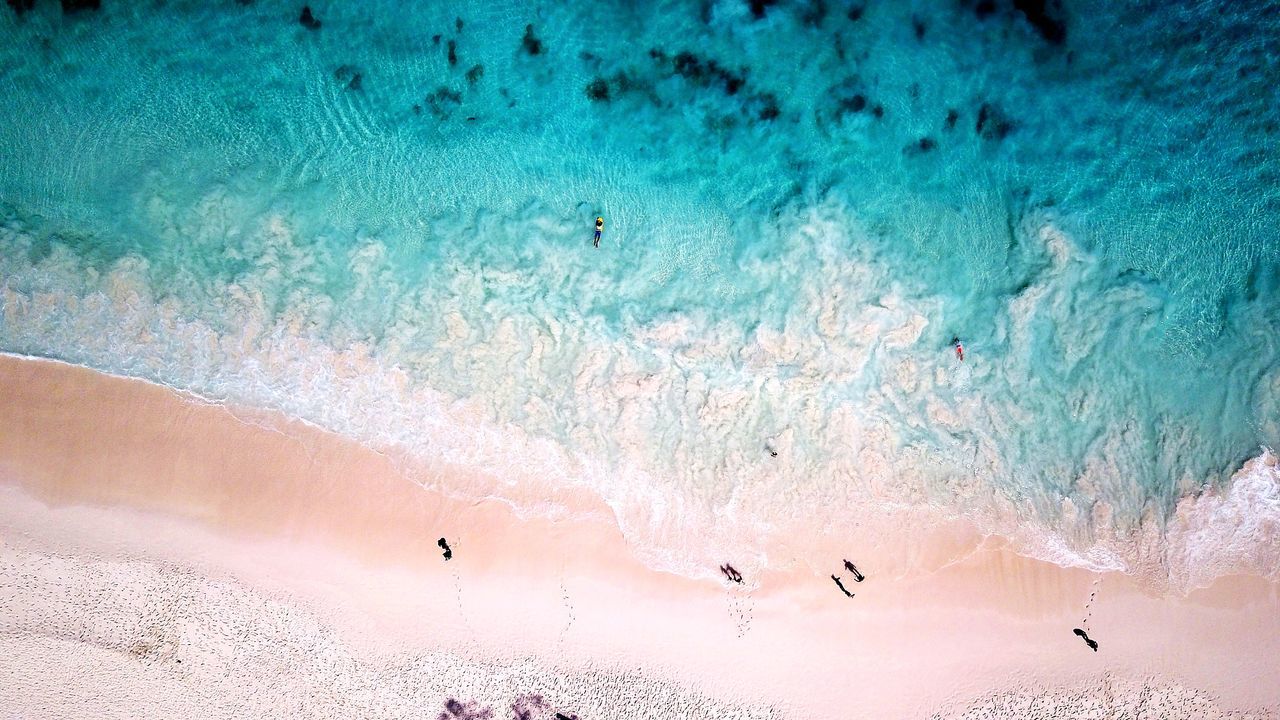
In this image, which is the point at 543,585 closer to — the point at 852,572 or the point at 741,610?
the point at 741,610

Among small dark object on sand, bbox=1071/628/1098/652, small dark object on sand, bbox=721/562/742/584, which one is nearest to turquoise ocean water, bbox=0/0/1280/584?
small dark object on sand, bbox=721/562/742/584

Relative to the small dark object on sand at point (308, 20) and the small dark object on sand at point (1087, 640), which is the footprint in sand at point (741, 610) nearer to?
the small dark object on sand at point (1087, 640)

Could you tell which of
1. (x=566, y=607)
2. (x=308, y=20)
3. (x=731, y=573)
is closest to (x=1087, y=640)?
(x=731, y=573)

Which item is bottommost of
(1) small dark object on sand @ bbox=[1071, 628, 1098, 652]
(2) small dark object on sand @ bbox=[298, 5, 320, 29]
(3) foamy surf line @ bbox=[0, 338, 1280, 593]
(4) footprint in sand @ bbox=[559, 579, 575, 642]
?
(4) footprint in sand @ bbox=[559, 579, 575, 642]

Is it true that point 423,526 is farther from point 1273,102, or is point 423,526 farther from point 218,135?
point 1273,102

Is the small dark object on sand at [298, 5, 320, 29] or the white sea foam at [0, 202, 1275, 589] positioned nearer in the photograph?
the white sea foam at [0, 202, 1275, 589]

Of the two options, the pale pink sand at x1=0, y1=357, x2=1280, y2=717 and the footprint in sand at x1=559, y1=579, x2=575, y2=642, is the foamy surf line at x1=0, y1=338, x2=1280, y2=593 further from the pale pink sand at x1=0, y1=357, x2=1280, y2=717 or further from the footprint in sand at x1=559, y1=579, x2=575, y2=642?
the footprint in sand at x1=559, y1=579, x2=575, y2=642
